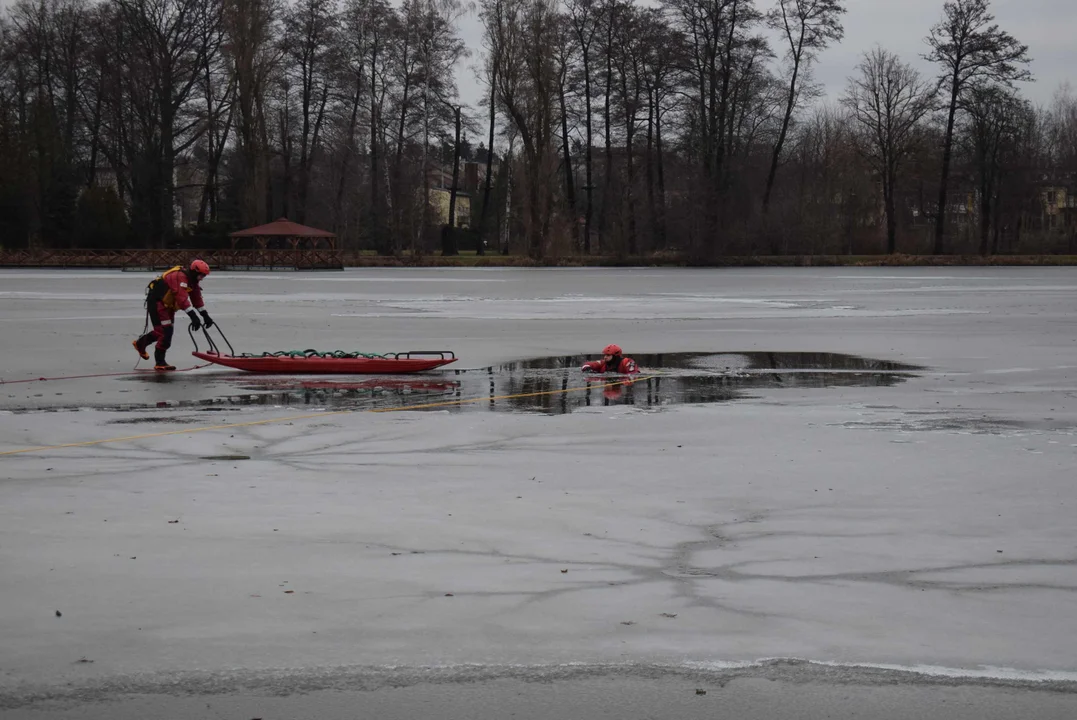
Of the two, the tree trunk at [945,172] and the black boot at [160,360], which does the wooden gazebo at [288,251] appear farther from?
the black boot at [160,360]

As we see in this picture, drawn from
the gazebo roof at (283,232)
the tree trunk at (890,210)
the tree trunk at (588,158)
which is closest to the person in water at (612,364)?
the gazebo roof at (283,232)

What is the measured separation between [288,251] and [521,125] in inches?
568

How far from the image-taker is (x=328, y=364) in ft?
53.9

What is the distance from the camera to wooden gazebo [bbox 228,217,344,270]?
6744cm

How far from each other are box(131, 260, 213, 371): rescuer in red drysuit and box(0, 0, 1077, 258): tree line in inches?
2049

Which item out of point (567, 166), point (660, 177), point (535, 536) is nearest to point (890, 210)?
point (660, 177)

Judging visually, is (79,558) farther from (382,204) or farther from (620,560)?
(382,204)

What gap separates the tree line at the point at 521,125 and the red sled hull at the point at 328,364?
52709 mm

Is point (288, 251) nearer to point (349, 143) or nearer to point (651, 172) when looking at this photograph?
point (349, 143)

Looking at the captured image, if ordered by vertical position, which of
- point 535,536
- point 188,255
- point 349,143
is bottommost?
point 535,536

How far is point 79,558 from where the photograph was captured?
6629 mm

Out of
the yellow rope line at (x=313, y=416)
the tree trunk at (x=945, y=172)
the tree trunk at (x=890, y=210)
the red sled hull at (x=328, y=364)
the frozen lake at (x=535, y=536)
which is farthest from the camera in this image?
the tree trunk at (x=890, y=210)

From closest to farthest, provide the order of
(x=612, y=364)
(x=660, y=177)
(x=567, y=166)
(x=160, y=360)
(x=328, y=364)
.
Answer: (x=328, y=364)
(x=612, y=364)
(x=160, y=360)
(x=660, y=177)
(x=567, y=166)

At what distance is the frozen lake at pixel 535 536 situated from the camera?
5.00 metres
